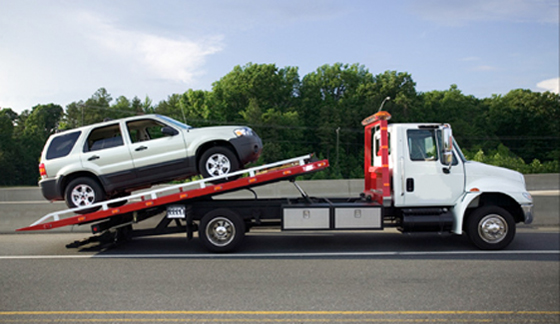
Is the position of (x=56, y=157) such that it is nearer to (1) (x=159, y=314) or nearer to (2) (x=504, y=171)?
(1) (x=159, y=314)

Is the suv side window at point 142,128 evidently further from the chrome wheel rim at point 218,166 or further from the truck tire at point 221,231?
the truck tire at point 221,231

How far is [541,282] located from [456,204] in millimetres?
2411

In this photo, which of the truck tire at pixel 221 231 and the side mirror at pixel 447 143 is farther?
the truck tire at pixel 221 231

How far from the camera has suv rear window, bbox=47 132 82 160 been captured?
26.9 ft

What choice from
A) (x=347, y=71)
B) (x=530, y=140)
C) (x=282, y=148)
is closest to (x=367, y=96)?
(x=347, y=71)

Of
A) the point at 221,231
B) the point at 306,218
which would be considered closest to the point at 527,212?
the point at 306,218

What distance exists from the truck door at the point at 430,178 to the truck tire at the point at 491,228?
0.56m

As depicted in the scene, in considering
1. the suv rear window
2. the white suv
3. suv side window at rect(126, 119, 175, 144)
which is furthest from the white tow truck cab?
the suv rear window

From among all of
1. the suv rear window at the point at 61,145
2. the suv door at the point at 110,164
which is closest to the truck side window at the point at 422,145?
the suv door at the point at 110,164

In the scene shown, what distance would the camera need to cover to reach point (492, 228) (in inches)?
314

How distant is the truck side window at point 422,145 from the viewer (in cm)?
827

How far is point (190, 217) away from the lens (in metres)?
8.15

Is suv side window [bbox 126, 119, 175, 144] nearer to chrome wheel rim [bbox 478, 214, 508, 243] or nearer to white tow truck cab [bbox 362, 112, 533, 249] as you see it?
white tow truck cab [bbox 362, 112, 533, 249]

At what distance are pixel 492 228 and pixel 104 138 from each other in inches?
295
